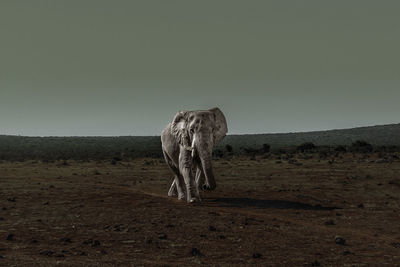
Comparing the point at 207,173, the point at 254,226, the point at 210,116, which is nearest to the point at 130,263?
the point at 254,226

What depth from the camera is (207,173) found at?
68.2 ft

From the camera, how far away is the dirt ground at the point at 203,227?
43.8ft

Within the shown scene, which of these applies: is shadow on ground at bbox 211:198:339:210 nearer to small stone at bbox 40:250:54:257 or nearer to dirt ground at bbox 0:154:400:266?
dirt ground at bbox 0:154:400:266

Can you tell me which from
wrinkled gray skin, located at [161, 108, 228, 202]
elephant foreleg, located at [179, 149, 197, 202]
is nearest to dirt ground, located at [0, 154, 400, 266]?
elephant foreleg, located at [179, 149, 197, 202]

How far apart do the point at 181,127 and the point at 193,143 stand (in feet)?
5.24

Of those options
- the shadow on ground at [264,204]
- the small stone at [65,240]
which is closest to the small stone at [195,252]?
the small stone at [65,240]

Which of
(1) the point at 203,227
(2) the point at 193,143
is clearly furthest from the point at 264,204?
(1) the point at 203,227

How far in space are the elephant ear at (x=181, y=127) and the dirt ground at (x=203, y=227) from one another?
291cm

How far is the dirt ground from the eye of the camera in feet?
43.8

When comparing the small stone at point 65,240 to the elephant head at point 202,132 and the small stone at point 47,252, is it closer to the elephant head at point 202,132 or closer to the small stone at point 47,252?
the small stone at point 47,252

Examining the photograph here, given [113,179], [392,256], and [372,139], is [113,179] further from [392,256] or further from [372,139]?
[372,139]

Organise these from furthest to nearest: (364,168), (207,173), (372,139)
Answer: (372,139), (364,168), (207,173)

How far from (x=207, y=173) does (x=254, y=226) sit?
4036 mm

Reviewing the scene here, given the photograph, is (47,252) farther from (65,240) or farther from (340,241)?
(340,241)
